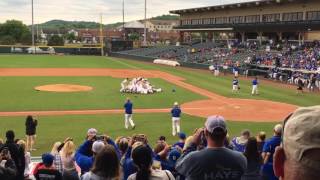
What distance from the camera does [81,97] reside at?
103 ft

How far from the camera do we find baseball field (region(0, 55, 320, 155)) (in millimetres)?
21391

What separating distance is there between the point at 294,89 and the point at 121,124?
71.4ft

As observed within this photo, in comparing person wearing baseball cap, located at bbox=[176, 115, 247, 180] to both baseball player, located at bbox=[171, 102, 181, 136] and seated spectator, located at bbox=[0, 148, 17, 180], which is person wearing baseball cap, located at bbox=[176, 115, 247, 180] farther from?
→ baseball player, located at bbox=[171, 102, 181, 136]

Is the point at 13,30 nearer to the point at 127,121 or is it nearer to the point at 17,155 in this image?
the point at 127,121

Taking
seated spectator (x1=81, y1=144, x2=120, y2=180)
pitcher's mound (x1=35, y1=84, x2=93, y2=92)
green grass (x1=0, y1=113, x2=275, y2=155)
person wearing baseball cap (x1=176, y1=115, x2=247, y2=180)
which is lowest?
green grass (x1=0, y1=113, x2=275, y2=155)

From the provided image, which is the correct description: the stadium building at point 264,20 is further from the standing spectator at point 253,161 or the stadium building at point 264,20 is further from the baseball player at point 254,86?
the standing spectator at point 253,161

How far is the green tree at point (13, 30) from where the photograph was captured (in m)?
136

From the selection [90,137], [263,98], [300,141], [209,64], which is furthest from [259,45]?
[300,141]

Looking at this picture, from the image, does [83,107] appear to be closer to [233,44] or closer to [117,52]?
[233,44]

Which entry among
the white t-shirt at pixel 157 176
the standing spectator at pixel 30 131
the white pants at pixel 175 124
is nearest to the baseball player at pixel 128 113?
the white pants at pixel 175 124

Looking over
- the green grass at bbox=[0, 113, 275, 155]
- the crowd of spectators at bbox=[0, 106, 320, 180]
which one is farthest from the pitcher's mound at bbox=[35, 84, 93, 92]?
the crowd of spectators at bbox=[0, 106, 320, 180]

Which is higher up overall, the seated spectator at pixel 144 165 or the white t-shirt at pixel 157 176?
the seated spectator at pixel 144 165

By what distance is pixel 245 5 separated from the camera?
70938 millimetres

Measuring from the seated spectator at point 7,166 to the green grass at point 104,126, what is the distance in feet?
32.1
